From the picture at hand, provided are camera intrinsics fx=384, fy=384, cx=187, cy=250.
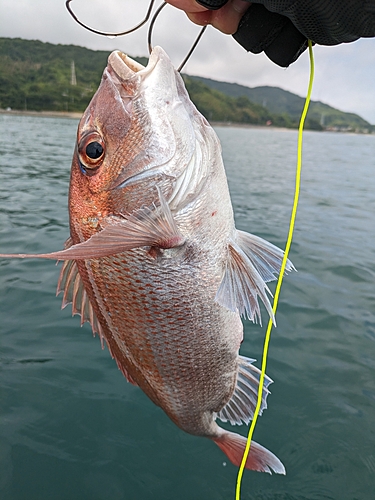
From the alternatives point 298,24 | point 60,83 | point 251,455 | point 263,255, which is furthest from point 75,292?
point 60,83

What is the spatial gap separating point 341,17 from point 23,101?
3254 inches

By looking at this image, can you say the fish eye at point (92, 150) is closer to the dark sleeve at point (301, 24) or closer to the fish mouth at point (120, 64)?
the fish mouth at point (120, 64)

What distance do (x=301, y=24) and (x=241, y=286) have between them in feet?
3.73

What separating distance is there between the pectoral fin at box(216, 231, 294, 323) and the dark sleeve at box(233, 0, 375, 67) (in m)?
0.95

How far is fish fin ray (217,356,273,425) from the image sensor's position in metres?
2.36

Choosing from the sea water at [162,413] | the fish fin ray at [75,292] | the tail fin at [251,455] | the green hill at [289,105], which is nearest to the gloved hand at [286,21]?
the fish fin ray at [75,292]

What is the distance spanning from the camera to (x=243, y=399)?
2.37 metres

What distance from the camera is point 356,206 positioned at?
12195 millimetres

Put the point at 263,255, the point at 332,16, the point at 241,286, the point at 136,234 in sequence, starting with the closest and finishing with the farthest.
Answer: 1. the point at 332,16
2. the point at 136,234
3. the point at 241,286
4. the point at 263,255

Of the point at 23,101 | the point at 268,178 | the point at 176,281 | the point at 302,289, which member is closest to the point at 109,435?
the point at 176,281

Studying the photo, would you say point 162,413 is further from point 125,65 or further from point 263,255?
point 125,65

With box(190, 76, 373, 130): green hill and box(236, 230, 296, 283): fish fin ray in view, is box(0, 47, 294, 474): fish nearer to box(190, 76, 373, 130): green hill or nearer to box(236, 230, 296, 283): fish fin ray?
box(236, 230, 296, 283): fish fin ray

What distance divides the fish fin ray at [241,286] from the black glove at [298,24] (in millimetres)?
963

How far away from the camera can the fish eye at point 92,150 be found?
1.77 meters
